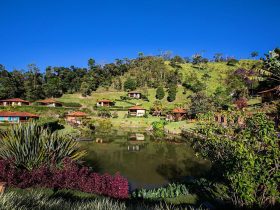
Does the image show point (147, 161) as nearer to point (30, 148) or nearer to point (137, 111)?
point (30, 148)

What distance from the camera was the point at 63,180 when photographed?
10.0 meters

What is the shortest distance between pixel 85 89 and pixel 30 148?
63.3 m

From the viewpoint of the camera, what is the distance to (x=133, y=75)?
94.6 meters

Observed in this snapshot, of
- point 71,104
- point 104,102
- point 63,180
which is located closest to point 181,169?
point 63,180

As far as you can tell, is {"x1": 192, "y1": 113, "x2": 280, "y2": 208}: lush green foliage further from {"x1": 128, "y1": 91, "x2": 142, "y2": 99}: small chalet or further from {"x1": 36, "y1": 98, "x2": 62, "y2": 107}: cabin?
{"x1": 128, "y1": 91, "x2": 142, "y2": 99}: small chalet

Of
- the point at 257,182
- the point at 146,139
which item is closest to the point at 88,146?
the point at 146,139

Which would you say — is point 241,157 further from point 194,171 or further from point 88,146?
point 88,146

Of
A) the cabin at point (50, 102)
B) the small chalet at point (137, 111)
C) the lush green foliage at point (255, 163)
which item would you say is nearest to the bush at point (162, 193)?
the lush green foliage at point (255, 163)

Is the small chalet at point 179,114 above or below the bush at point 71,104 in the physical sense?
below

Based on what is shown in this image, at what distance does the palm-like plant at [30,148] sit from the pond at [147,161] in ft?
15.5

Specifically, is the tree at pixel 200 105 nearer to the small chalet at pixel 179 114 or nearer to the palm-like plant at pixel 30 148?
the small chalet at pixel 179 114

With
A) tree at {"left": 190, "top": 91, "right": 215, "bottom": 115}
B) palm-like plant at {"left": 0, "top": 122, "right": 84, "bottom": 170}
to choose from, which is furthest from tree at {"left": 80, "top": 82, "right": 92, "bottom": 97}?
palm-like plant at {"left": 0, "top": 122, "right": 84, "bottom": 170}

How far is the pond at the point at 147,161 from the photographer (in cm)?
1653

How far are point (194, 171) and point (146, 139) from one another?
16295mm
